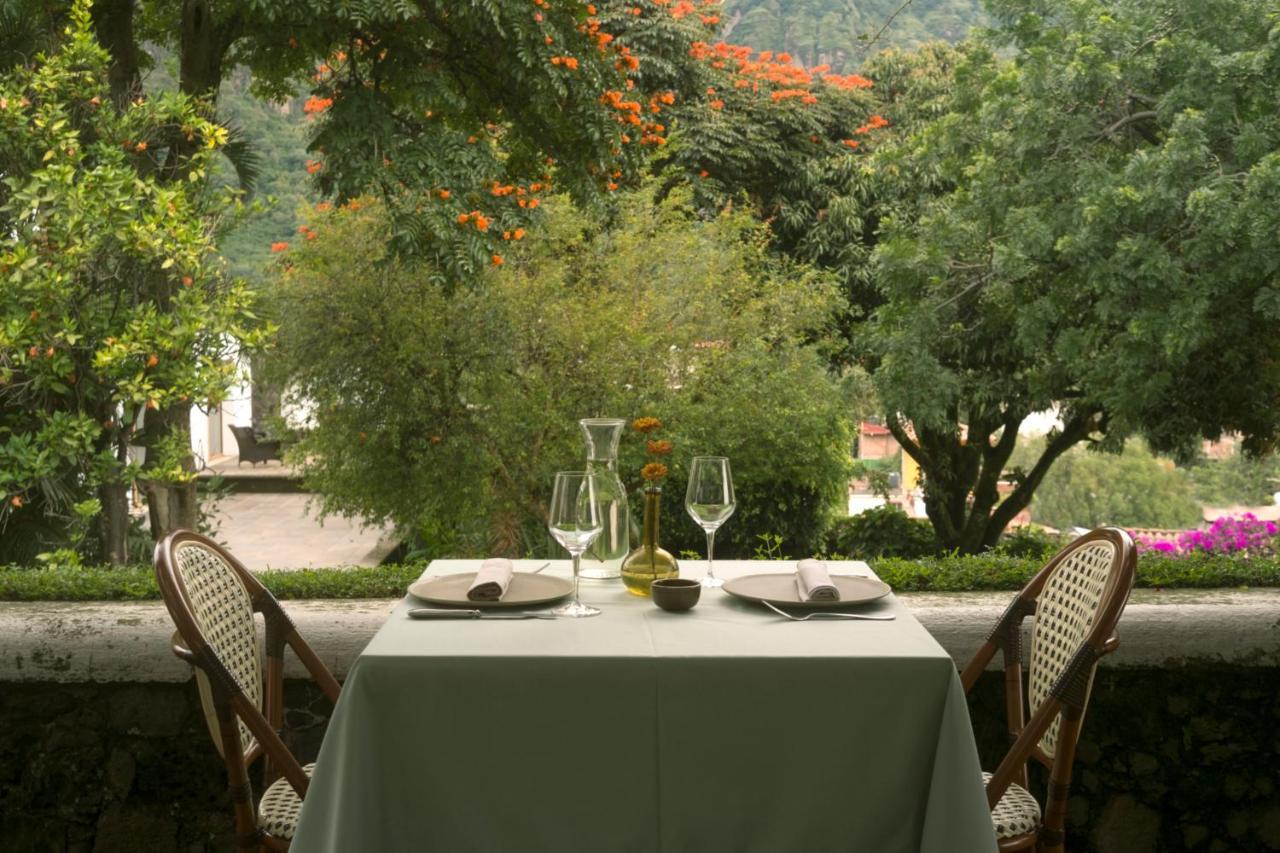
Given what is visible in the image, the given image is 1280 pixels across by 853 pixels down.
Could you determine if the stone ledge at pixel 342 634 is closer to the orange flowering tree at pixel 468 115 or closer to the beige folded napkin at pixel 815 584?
the beige folded napkin at pixel 815 584

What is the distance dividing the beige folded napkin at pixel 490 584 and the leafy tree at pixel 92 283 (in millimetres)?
2399

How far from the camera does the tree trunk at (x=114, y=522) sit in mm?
4789

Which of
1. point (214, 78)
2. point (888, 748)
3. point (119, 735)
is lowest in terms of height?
point (119, 735)

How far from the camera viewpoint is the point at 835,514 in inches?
311

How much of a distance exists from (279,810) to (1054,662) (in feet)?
4.20

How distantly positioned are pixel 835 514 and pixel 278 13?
4775mm

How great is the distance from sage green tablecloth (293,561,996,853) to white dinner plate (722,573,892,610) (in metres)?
0.24

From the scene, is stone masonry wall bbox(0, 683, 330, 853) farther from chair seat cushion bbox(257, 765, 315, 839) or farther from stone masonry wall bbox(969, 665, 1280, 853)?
stone masonry wall bbox(969, 665, 1280, 853)

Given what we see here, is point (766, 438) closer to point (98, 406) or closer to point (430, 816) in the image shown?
point (98, 406)

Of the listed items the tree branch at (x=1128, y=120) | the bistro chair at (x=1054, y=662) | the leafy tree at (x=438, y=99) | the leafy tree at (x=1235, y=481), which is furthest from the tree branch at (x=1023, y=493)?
the bistro chair at (x=1054, y=662)

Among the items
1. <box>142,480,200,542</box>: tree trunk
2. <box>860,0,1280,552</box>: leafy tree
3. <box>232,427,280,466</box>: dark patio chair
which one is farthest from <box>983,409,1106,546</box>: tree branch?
<box>232,427,280,466</box>: dark patio chair

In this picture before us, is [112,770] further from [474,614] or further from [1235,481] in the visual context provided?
[1235,481]

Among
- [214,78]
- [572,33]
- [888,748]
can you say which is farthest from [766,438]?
[888,748]

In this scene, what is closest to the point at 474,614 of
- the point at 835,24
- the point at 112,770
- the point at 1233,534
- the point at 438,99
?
the point at 112,770
